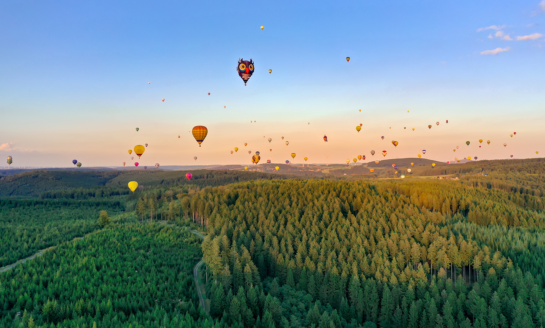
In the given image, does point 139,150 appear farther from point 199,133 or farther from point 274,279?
point 274,279

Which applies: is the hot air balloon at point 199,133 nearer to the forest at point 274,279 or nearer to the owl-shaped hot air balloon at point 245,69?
the owl-shaped hot air balloon at point 245,69

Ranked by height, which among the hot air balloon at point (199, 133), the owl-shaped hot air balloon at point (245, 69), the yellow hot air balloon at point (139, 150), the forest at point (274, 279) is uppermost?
the owl-shaped hot air balloon at point (245, 69)

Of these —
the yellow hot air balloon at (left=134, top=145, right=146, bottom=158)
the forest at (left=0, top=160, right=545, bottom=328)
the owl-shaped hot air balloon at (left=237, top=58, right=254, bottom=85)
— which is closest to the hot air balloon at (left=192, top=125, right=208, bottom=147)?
the owl-shaped hot air balloon at (left=237, top=58, right=254, bottom=85)

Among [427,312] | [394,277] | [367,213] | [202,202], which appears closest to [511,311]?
[427,312]

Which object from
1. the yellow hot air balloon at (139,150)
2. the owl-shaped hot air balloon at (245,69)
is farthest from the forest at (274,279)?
the owl-shaped hot air balloon at (245,69)

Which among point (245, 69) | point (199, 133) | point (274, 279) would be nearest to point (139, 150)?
point (199, 133)

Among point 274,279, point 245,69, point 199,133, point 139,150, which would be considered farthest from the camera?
point 139,150

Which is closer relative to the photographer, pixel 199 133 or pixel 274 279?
pixel 274 279
